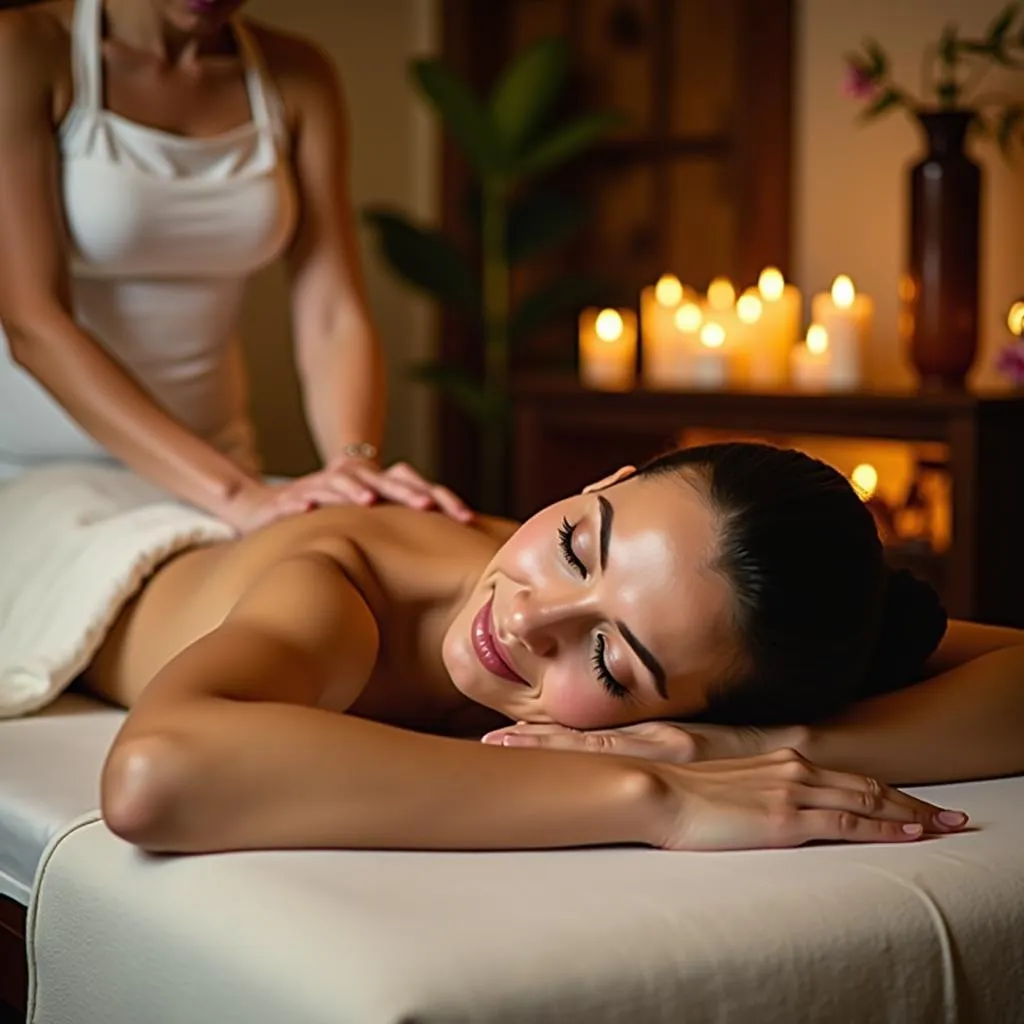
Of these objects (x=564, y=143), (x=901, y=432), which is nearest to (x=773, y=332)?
(x=901, y=432)

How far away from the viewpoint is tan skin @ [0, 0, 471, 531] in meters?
2.21

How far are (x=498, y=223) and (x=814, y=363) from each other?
125cm

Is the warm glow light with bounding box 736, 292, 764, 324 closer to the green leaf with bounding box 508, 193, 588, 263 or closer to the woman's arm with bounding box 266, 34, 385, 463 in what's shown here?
the green leaf with bounding box 508, 193, 588, 263

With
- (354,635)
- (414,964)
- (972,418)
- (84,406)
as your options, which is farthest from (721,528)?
(972,418)

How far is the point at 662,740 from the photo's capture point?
1.57 meters

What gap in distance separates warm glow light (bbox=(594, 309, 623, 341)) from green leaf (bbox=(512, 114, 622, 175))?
0.59 meters

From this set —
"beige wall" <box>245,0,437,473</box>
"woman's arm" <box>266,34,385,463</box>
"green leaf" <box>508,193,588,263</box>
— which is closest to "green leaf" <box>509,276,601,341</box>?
"green leaf" <box>508,193,588,263</box>

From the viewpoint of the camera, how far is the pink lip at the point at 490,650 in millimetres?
1586

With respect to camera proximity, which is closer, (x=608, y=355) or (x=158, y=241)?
(x=158, y=241)

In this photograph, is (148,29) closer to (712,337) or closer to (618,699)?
(618,699)

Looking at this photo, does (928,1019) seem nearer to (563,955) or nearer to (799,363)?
(563,955)

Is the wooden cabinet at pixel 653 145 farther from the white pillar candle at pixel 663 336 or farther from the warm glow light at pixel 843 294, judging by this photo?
the warm glow light at pixel 843 294

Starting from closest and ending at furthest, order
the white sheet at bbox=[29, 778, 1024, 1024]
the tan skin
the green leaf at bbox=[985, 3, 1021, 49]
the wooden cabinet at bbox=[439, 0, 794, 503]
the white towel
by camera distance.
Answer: the white sheet at bbox=[29, 778, 1024, 1024] < the white towel < the tan skin < the green leaf at bbox=[985, 3, 1021, 49] < the wooden cabinet at bbox=[439, 0, 794, 503]

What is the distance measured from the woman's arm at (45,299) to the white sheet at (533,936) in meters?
0.86
